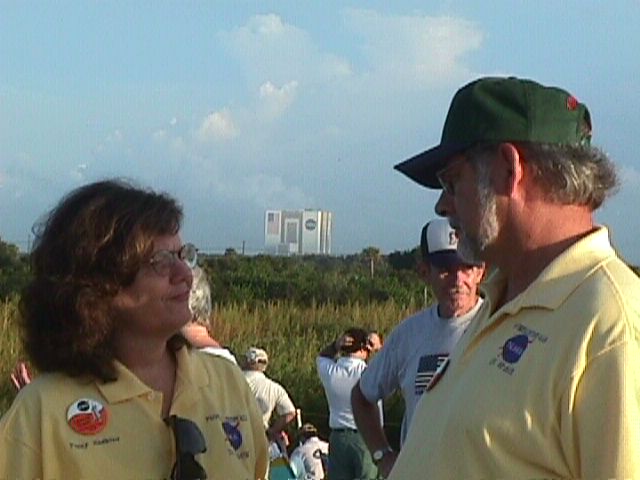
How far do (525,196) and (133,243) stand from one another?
104cm

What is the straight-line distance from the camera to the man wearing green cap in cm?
218

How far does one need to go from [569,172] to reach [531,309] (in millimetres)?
316

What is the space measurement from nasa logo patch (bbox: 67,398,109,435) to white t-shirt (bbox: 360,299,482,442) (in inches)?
76.2

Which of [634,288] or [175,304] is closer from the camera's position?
[634,288]

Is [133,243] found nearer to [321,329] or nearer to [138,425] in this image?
[138,425]

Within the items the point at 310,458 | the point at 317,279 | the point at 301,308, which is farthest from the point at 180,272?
the point at 317,279

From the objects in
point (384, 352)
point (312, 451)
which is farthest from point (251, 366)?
point (384, 352)

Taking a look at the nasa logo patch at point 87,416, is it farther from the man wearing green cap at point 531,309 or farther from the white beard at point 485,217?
the white beard at point 485,217

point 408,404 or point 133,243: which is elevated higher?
point 133,243

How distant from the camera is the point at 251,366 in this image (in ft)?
29.5

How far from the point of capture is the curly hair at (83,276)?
2.91m

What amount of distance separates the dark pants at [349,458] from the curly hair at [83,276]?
5.63 metres

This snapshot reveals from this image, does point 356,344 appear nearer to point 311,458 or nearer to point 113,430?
point 311,458

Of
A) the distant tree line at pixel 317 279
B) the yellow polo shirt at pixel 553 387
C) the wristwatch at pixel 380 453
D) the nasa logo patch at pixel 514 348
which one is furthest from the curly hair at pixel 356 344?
the distant tree line at pixel 317 279
